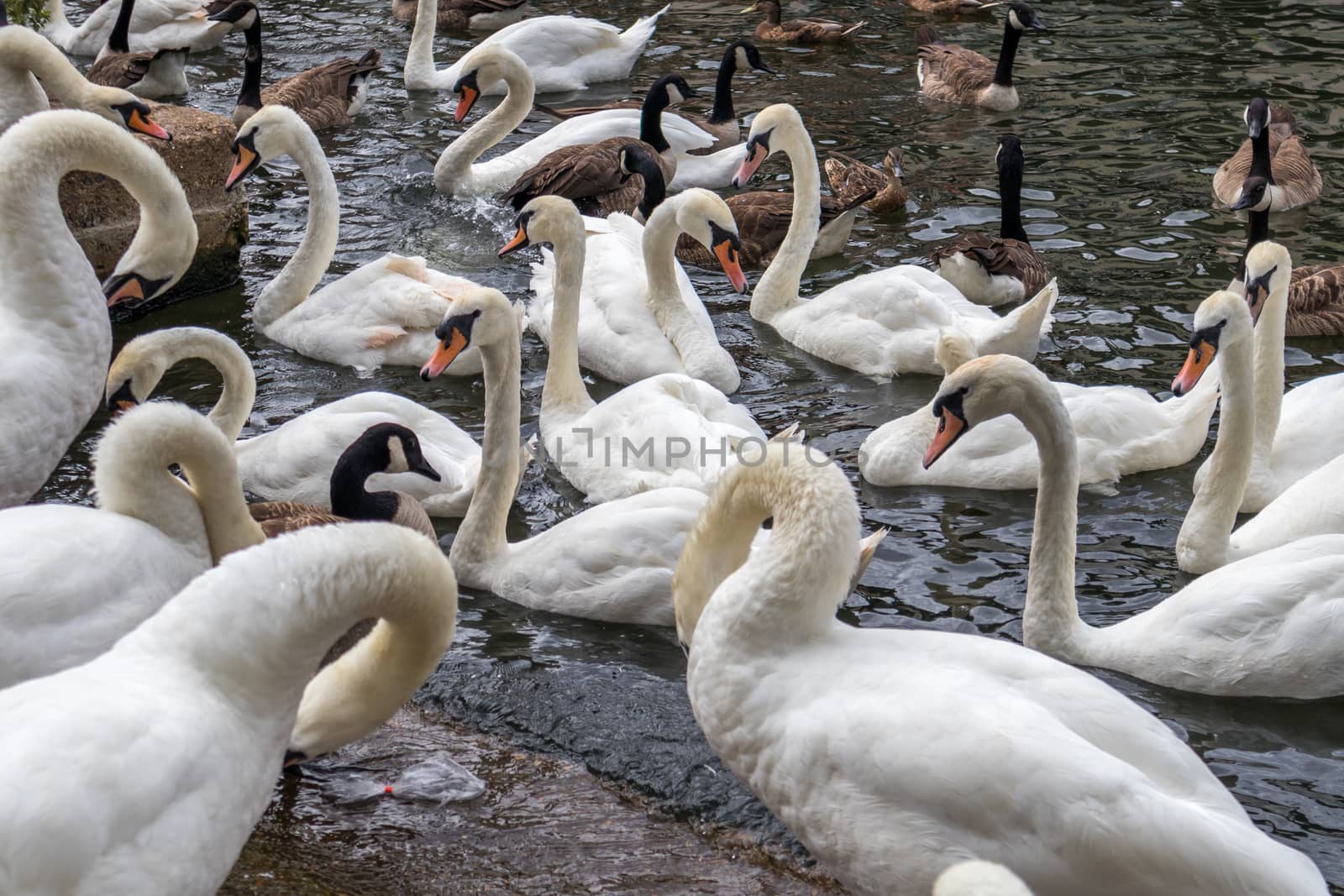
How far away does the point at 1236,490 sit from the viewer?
5.88m

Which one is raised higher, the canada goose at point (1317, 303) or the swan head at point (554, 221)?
the swan head at point (554, 221)

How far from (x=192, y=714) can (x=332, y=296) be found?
540cm

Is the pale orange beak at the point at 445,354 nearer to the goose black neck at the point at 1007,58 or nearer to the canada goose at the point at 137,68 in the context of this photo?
the canada goose at the point at 137,68

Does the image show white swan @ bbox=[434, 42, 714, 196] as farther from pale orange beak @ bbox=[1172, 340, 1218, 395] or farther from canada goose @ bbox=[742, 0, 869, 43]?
pale orange beak @ bbox=[1172, 340, 1218, 395]

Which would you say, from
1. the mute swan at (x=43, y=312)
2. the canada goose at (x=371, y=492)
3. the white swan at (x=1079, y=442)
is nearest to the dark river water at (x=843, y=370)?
the white swan at (x=1079, y=442)

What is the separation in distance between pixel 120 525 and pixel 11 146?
1.51 meters

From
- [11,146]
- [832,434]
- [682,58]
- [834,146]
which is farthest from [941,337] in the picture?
[682,58]

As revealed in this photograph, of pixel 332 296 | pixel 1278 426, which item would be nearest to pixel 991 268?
pixel 1278 426

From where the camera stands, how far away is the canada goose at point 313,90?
451 inches

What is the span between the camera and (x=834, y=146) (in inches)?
441

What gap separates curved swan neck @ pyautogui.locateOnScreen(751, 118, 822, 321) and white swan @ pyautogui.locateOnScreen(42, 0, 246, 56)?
7167mm

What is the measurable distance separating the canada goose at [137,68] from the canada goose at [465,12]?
266 cm

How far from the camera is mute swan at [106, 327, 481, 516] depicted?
20.7 ft

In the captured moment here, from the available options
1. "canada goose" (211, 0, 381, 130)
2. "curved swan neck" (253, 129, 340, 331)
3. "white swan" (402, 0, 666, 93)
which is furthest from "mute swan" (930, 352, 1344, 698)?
"white swan" (402, 0, 666, 93)
